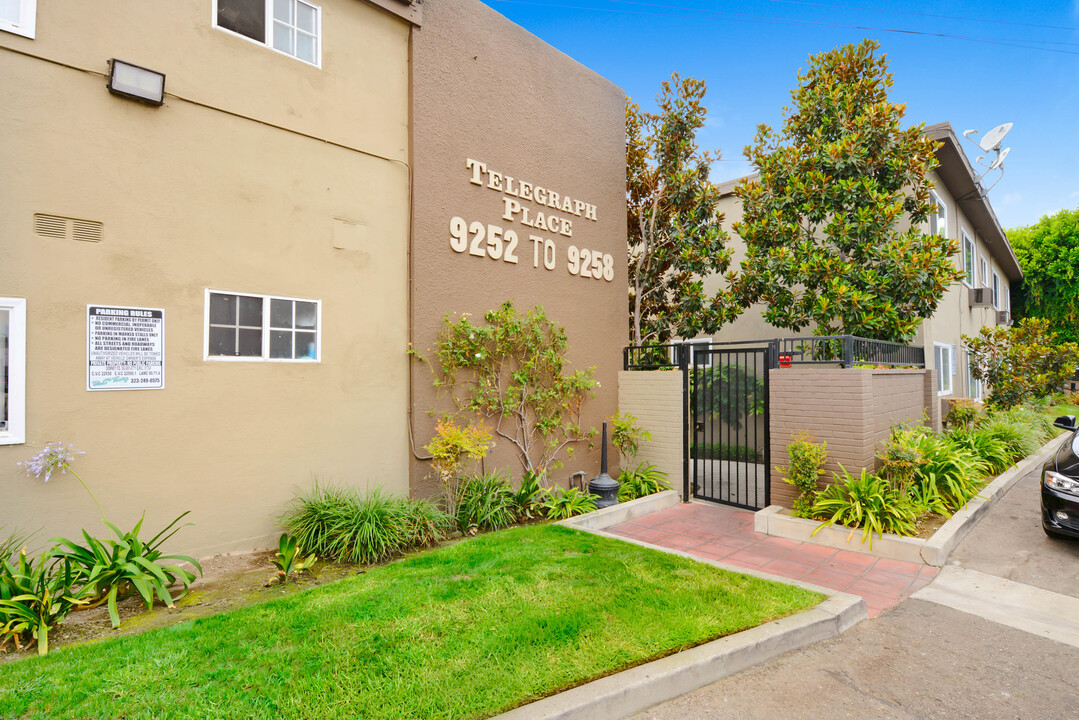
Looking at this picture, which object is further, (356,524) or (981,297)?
(981,297)

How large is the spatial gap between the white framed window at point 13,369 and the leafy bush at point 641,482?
6.42 meters

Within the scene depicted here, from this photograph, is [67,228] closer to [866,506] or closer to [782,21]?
[866,506]

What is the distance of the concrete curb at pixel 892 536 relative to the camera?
5.64 m

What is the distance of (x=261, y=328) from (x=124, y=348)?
114 centimetres

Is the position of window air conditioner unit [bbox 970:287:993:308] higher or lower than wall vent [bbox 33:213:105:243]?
higher

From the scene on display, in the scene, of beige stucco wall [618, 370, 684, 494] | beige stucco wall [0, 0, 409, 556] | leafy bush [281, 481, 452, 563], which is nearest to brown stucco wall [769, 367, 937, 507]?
beige stucco wall [618, 370, 684, 494]

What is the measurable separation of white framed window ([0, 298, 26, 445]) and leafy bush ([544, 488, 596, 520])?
5170 mm

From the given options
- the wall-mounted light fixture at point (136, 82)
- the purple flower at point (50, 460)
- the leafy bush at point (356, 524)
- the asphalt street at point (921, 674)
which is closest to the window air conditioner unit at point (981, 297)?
the asphalt street at point (921, 674)

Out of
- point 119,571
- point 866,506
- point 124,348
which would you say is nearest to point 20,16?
point 124,348

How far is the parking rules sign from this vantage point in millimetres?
4699

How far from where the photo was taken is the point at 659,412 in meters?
8.59

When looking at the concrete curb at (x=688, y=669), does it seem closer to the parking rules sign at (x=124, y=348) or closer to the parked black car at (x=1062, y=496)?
the parked black car at (x=1062, y=496)

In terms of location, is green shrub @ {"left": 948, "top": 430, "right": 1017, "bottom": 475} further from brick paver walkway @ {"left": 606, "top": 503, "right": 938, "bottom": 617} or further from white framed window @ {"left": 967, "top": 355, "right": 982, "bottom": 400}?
white framed window @ {"left": 967, "top": 355, "right": 982, "bottom": 400}

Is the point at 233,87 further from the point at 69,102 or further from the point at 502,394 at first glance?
→ the point at 502,394
